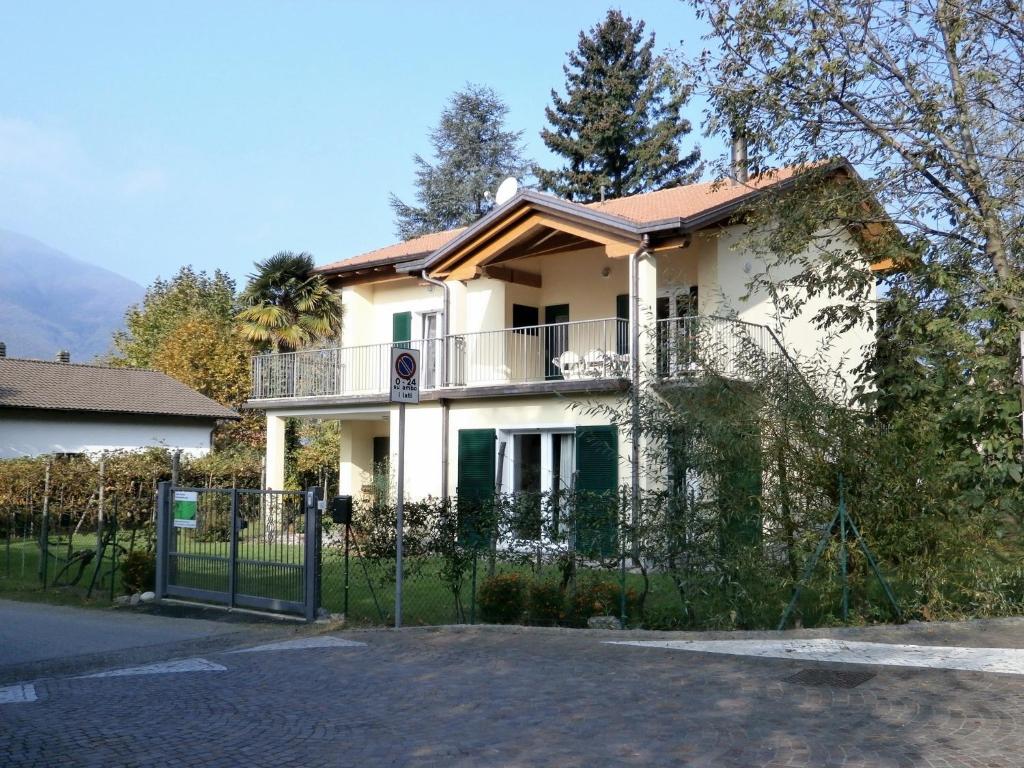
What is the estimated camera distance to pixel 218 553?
532 inches

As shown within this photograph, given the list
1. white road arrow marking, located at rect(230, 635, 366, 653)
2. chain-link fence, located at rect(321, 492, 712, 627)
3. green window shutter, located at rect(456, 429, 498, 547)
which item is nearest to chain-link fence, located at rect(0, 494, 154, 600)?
white road arrow marking, located at rect(230, 635, 366, 653)

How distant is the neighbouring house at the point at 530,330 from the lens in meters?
19.4

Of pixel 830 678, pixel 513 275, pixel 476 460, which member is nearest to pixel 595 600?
pixel 830 678

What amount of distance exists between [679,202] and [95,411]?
1925 cm

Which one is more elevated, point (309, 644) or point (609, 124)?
point (609, 124)

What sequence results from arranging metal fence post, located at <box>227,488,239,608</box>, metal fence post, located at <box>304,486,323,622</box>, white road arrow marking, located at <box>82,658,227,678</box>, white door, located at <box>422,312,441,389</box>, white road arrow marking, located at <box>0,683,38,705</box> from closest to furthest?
white road arrow marking, located at <box>0,683,38,705</box> < white road arrow marking, located at <box>82,658,227,678</box> < metal fence post, located at <box>304,486,323,622</box> < metal fence post, located at <box>227,488,239,608</box> < white door, located at <box>422,312,441,389</box>

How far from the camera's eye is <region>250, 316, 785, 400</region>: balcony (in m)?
19.6

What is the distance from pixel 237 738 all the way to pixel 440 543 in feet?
16.0

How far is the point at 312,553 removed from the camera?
479 inches

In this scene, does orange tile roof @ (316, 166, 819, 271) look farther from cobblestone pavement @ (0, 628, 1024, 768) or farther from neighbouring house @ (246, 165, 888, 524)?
cobblestone pavement @ (0, 628, 1024, 768)

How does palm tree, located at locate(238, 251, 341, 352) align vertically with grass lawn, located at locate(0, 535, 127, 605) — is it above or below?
above

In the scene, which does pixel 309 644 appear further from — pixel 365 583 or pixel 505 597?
pixel 365 583

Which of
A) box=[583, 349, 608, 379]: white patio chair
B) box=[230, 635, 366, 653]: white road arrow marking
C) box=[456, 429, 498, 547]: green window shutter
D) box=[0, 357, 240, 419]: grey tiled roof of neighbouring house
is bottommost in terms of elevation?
box=[230, 635, 366, 653]: white road arrow marking

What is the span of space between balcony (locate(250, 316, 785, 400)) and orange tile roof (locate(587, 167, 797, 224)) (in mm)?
2069
